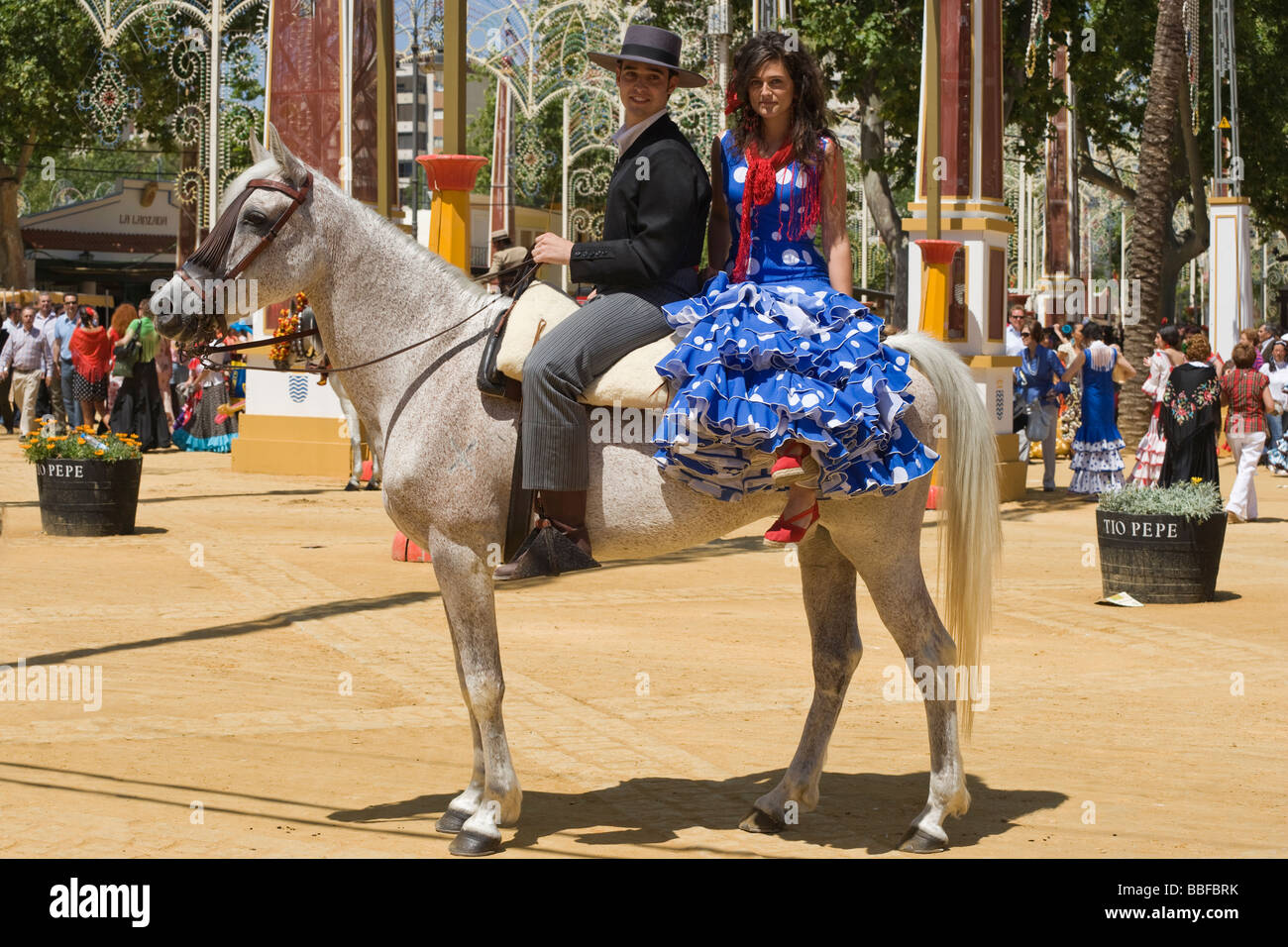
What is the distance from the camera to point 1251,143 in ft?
128

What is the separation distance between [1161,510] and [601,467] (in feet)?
25.2

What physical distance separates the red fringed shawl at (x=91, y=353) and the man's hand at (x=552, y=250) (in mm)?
20782

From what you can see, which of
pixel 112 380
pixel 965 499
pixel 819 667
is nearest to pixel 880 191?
pixel 112 380

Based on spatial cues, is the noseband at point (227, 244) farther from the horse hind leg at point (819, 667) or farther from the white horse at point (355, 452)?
the white horse at point (355, 452)

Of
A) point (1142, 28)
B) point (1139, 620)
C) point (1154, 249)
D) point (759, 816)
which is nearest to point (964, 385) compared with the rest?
point (759, 816)

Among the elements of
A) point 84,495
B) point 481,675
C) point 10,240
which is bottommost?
point 481,675

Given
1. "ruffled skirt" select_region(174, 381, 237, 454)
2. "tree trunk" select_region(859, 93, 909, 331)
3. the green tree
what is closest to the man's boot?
"ruffled skirt" select_region(174, 381, 237, 454)

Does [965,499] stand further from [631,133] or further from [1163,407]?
[1163,407]

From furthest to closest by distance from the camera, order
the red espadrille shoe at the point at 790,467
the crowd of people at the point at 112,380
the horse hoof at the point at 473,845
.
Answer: the crowd of people at the point at 112,380, the horse hoof at the point at 473,845, the red espadrille shoe at the point at 790,467

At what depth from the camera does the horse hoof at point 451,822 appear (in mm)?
6027

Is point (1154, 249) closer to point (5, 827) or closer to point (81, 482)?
point (81, 482)

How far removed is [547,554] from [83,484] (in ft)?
35.9

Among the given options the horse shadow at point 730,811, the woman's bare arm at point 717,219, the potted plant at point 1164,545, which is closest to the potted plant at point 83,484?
the potted plant at point 1164,545

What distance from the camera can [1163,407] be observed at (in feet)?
55.4
